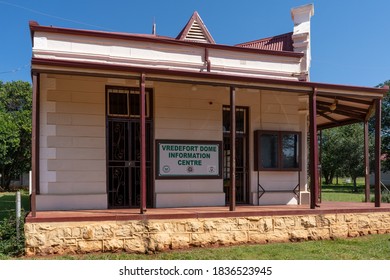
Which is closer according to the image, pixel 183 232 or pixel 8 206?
pixel 183 232

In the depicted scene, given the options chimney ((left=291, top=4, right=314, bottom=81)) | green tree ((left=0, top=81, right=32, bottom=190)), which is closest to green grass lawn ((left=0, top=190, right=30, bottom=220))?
chimney ((left=291, top=4, right=314, bottom=81))

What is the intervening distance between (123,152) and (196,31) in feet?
16.3

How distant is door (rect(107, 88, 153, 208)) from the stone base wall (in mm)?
1972

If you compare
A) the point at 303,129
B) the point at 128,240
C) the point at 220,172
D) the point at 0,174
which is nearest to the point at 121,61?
the point at 220,172

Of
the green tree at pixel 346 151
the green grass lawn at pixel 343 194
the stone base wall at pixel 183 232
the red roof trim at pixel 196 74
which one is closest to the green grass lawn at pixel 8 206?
the stone base wall at pixel 183 232

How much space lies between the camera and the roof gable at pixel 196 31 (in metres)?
12.8

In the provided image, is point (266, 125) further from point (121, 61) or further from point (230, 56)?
point (121, 61)

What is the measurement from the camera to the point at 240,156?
11344 mm

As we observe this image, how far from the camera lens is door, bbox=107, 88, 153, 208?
392 inches

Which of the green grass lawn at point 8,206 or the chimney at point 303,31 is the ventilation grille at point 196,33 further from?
the green grass lawn at point 8,206

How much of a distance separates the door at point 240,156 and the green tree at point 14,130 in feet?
69.2

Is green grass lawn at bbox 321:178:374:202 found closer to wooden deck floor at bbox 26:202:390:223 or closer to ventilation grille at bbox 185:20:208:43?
wooden deck floor at bbox 26:202:390:223

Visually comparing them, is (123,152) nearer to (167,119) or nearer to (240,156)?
(167,119)

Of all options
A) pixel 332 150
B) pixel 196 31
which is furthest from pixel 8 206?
pixel 332 150
